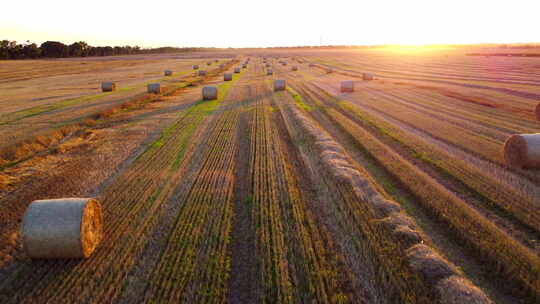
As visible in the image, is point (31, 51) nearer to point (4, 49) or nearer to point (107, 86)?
point (4, 49)

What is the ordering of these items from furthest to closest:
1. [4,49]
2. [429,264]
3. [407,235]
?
[4,49], [407,235], [429,264]

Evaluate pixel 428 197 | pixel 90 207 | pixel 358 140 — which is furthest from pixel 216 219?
pixel 358 140

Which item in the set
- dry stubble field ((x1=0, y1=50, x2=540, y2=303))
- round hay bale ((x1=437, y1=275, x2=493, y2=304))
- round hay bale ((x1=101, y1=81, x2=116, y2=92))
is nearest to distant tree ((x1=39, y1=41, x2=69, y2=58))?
round hay bale ((x1=101, y1=81, x2=116, y2=92))

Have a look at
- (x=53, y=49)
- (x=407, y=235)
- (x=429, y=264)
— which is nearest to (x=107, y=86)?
(x=407, y=235)

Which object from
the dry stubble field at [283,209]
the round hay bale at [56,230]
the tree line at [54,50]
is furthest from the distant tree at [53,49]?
the round hay bale at [56,230]

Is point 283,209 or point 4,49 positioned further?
point 4,49

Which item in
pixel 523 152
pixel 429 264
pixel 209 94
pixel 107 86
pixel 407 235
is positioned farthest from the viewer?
pixel 107 86
